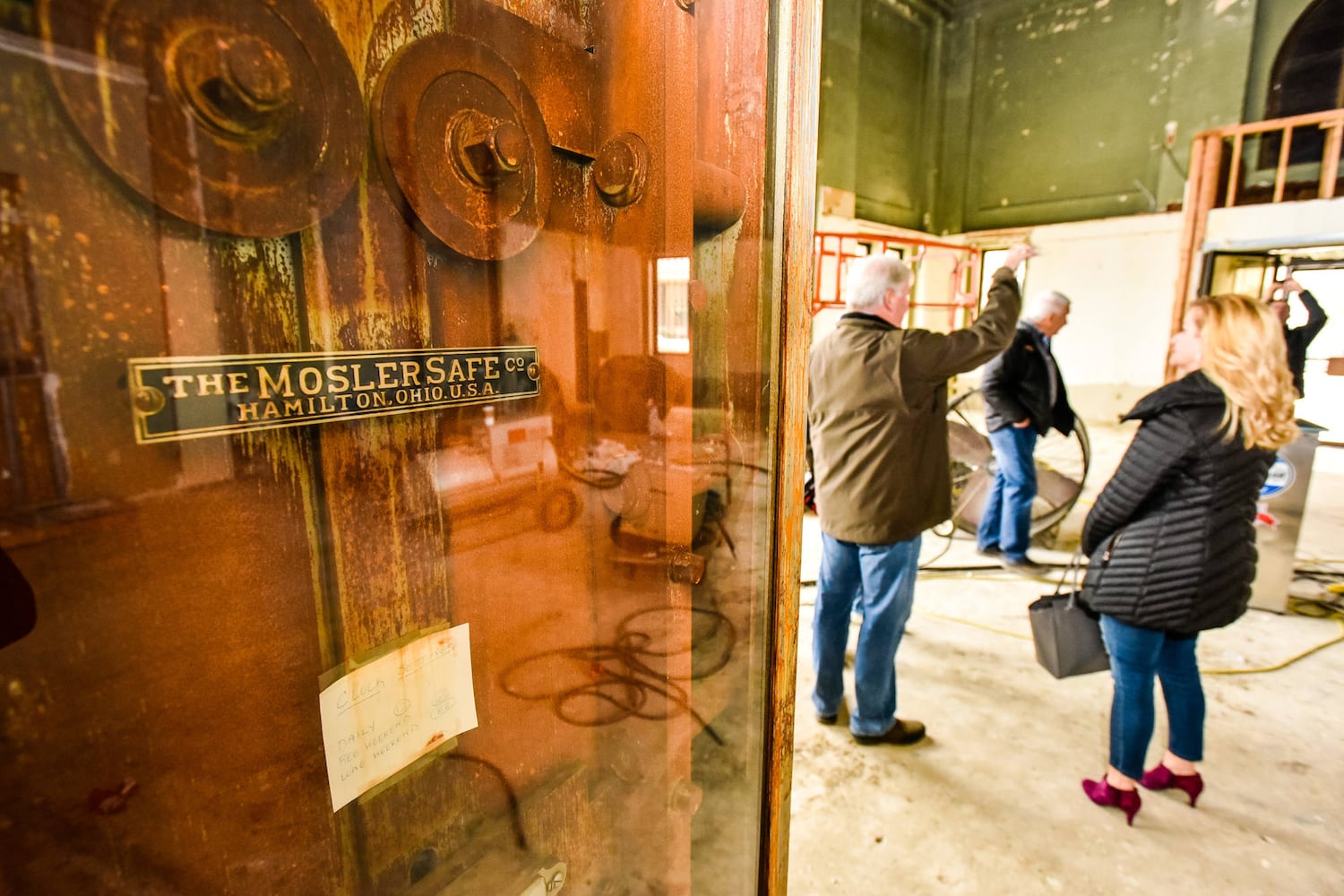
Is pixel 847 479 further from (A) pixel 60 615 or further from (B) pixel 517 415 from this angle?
(A) pixel 60 615

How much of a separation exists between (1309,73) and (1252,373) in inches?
270

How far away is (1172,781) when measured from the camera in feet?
6.35

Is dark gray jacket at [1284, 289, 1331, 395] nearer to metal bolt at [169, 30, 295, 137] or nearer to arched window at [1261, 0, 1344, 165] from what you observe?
arched window at [1261, 0, 1344, 165]

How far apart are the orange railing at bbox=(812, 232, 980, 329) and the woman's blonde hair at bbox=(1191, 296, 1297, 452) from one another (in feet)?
7.69

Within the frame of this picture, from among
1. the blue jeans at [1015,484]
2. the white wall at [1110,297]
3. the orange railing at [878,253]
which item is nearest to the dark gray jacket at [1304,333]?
the blue jeans at [1015,484]

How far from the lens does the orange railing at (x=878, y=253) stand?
14.4ft

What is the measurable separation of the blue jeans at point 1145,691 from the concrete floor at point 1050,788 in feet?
0.72

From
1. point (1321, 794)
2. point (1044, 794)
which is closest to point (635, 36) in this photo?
point (1044, 794)

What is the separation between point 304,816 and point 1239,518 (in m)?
2.08

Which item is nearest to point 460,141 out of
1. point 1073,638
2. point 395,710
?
point 395,710

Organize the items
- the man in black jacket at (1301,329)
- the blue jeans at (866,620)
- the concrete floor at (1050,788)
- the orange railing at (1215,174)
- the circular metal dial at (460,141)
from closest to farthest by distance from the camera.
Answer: the circular metal dial at (460,141)
the concrete floor at (1050,788)
the blue jeans at (866,620)
the man in black jacket at (1301,329)
the orange railing at (1215,174)

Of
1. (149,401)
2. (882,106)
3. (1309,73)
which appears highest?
(882,106)

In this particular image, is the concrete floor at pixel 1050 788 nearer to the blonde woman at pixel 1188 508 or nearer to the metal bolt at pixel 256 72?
the blonde woman at pixel 1188 508

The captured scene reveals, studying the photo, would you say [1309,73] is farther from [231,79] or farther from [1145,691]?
[231,79]
